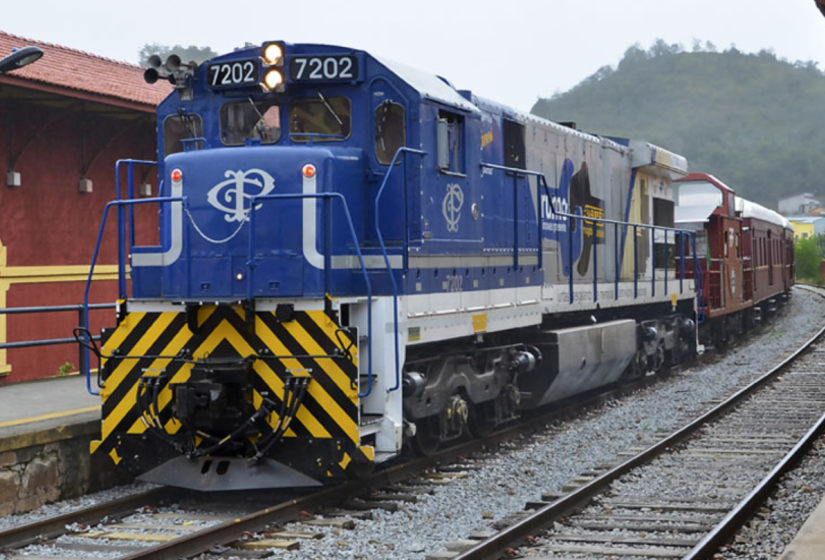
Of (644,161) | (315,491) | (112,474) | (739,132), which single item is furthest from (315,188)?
(739,132)

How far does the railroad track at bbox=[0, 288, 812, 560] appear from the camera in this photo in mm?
6441

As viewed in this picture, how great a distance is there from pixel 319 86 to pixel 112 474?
3.60 m

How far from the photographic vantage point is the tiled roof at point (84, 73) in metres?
12.3

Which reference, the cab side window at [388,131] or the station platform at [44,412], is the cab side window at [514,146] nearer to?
the cab side window at [388,131]

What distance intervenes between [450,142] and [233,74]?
188 cm

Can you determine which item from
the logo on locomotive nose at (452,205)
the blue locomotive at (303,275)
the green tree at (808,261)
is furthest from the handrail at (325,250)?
the green tree at (808,261)

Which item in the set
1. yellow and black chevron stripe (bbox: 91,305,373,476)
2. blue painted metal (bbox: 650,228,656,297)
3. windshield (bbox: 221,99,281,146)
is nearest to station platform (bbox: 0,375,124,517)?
yellow and black chevron stripe (bbox: 91,305,373,476)

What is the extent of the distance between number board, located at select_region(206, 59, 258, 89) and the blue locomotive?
16 millimetres

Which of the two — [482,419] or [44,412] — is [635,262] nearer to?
[482,419]

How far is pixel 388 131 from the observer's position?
8.06 meters

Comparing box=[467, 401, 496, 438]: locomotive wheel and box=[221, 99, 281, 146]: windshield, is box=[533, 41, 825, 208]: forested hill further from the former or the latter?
box=[221, 99, 281, 146]: windshield

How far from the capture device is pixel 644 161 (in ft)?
50.0

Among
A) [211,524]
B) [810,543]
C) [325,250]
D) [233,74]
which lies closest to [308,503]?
[211,524]

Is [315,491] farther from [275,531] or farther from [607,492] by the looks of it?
[607,492]
